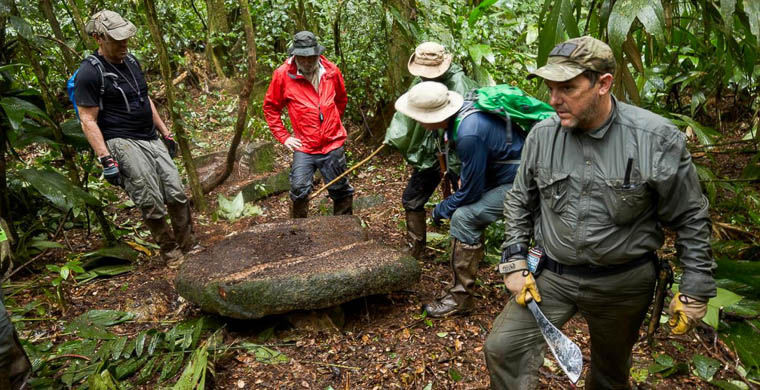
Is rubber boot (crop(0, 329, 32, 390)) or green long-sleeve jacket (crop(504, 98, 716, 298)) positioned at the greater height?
green long-sleeve jacket (crop(504, 98, 716, 298))

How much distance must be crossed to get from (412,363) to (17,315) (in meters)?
3.47

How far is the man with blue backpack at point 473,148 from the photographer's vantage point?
357cm

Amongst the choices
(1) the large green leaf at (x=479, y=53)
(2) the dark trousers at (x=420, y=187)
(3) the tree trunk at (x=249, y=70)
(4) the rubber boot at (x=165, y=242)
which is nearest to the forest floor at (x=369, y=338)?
(4) the rubber boot at (x=165, y=242)

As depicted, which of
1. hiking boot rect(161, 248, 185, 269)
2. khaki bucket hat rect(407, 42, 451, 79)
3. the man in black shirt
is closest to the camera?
khaki bucket hat rect(407, 42, 451, 79)

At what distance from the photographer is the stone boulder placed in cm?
375

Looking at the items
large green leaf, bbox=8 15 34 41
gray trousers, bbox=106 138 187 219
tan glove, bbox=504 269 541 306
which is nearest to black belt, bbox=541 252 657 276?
tan glove, bbox=504 269 541 306

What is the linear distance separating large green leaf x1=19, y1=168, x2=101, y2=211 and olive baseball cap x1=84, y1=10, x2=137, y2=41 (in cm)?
153

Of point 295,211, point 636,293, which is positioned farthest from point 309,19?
point 636,293

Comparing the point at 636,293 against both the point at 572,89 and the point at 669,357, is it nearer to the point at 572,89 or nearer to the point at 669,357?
the point at 572,89

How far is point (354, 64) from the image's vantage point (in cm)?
778

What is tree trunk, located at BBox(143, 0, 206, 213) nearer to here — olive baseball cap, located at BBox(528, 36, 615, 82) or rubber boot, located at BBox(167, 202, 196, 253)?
rubber boot, located at BBox(167, 202, 196, 253)

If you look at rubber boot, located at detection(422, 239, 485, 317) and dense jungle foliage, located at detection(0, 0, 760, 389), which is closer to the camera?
dense jungle foliage, located at detection(0, 0, 760, 389)

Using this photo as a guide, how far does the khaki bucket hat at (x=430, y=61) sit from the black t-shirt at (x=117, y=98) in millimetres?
2662

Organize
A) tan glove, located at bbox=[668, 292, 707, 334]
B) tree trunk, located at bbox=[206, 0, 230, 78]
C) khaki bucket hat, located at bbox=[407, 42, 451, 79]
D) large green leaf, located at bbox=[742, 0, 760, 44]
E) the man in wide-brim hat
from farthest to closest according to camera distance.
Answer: tree trunk, located at bbox=[206, 0, 230, 78] → khaki bucket hat, located at bbox=[407, 42, 451, 79] → the man in wide-brim hat → tan glove, located at bbox=[668, 292, 707, 334] → large green leaf, located at bbox=[742, 0, 760, 44]
